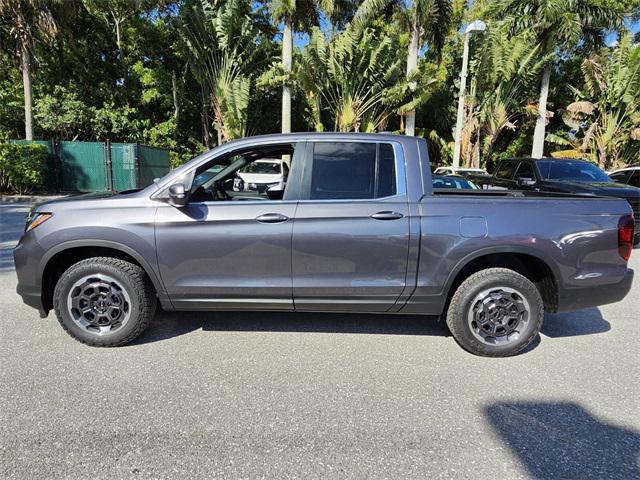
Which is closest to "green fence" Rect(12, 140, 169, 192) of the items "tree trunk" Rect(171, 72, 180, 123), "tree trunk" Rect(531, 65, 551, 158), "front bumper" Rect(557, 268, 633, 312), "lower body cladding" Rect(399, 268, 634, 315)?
"tree trunk" Rect(171, 72, 180, 123)

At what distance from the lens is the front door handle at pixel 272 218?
331 cm

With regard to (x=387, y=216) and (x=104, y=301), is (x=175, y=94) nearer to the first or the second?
(x=104, y=301)

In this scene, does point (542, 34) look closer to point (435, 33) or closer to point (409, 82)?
point (435, 33)

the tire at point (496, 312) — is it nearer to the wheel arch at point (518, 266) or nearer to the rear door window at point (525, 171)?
the wheel arch at point (518, 266)

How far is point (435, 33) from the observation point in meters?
16.9

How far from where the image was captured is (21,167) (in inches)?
531

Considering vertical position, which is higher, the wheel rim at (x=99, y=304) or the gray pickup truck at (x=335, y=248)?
the gray pickup truck at (x=335, y=248)

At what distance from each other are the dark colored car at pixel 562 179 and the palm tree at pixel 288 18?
9.99 m

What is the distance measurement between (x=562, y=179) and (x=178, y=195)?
8.20 m

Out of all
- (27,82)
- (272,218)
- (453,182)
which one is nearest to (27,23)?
(27,82)

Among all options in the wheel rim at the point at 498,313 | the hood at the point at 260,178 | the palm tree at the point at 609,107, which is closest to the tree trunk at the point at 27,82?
the hood at the point at 260,178

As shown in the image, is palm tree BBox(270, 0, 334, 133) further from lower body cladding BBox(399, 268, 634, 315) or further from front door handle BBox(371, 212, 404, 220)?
lower body cladding BBox(399, 268, 634, 315)

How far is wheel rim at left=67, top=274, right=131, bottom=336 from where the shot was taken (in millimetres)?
3488

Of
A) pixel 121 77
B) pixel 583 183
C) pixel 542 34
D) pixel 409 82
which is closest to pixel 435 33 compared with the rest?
pixel 409 82
